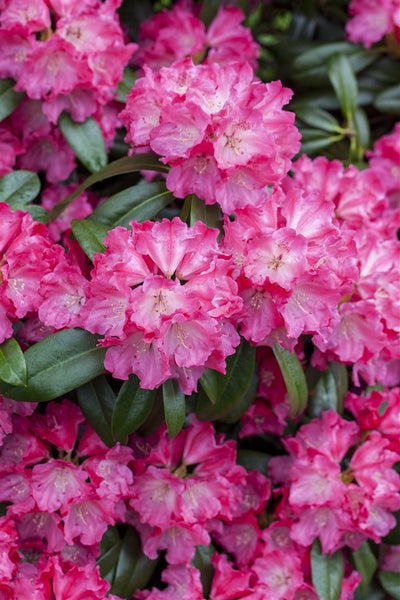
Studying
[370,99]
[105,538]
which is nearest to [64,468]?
[105,538]

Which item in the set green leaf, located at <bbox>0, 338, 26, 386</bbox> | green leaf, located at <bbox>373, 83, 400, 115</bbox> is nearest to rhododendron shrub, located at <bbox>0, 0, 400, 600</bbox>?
green leaf, located at <bbox>0, 338, 26, 386</bbox>

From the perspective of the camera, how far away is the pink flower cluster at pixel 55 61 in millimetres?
1743

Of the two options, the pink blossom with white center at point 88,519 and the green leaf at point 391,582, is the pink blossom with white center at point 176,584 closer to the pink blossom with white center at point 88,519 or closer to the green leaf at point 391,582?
the pink blossom with white center at point 88,519

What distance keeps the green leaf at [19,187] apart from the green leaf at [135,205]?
0.18 metres

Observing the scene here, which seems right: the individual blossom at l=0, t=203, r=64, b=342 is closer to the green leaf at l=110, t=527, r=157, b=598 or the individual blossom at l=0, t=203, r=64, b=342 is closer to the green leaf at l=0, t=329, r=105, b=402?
the green leaf at l=0, t=329, r=105, b=402

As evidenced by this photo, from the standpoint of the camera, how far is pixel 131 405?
1.50 m

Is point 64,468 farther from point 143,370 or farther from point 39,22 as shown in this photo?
point 39,22

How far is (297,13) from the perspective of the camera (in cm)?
253

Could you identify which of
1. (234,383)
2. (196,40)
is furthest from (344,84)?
(234,383)

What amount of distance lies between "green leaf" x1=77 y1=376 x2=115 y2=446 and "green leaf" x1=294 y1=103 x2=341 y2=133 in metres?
0.84

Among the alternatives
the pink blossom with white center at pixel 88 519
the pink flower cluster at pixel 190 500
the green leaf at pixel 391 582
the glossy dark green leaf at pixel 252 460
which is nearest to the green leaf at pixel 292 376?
the pink flower cluster at pixel 190 500

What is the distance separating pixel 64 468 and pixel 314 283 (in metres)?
0.51

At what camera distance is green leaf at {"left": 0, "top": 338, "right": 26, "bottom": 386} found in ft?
4.68

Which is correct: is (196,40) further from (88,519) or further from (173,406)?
(88,519)
